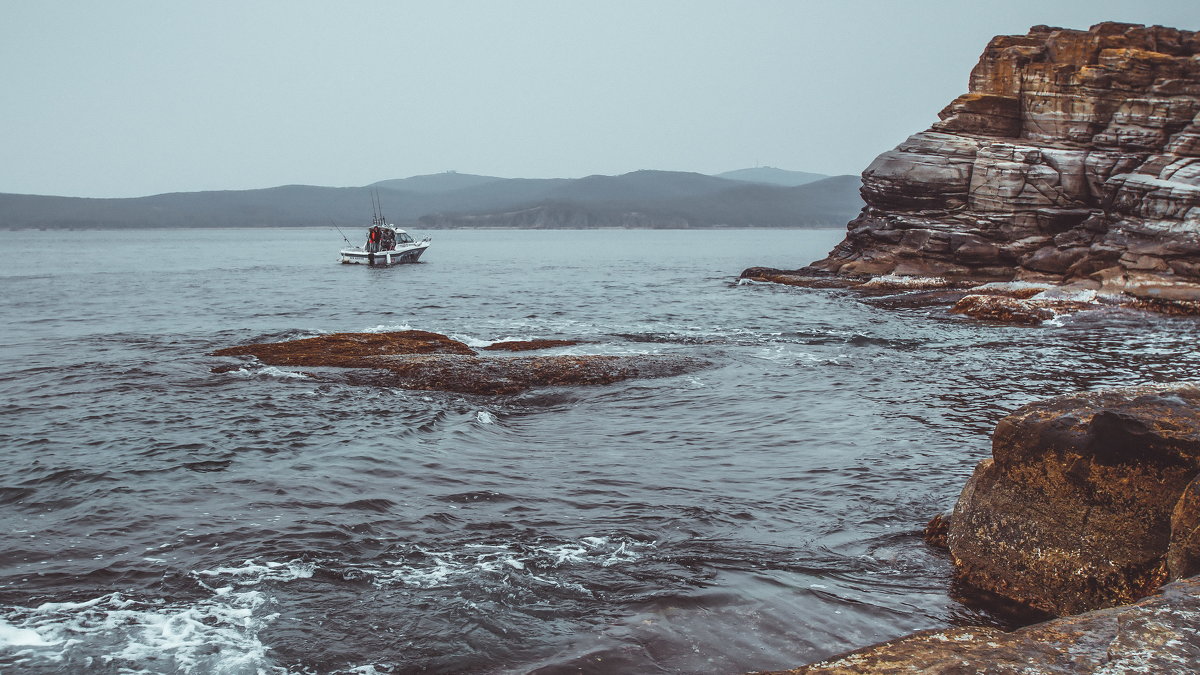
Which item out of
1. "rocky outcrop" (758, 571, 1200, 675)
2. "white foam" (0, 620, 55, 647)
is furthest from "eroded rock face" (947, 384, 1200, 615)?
"white foam" (0, 620, 55, 647)

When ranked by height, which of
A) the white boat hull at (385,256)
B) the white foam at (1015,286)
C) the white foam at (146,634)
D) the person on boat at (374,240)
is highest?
the person on boat at (374,240)

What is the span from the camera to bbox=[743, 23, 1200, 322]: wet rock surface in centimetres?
3256

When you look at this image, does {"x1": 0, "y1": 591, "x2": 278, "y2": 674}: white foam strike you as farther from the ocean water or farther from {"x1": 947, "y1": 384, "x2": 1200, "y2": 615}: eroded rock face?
{"x1": 947, "y1": 384, "x2": 1200, "y2": 615}: eroded rock face

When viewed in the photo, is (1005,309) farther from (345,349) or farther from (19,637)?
(19,637)

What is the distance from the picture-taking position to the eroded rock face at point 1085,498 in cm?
639

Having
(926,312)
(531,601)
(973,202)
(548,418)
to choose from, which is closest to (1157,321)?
(926,312)

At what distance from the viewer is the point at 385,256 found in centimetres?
6594

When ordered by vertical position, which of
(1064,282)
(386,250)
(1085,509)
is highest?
(386,250)

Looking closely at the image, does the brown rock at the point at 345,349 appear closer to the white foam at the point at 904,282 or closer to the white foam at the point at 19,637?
the white foam at the point at 19,637

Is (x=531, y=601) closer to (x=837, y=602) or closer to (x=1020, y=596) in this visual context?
(x=837, y=602)

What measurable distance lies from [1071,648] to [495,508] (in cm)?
660

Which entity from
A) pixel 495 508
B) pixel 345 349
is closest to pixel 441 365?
pixel 345 349

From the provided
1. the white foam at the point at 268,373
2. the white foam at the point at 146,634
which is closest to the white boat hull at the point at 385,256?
the white foam at the point at 268,373

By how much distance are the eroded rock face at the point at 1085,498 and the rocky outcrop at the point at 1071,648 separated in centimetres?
166
